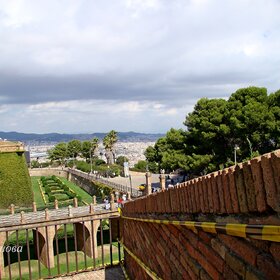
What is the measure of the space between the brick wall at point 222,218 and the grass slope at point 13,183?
1196 inches

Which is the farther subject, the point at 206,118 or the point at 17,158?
the point at 17,158

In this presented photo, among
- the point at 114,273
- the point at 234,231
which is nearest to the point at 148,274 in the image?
the point at 234,231

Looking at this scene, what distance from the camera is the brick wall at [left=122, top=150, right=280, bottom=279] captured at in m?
1.94

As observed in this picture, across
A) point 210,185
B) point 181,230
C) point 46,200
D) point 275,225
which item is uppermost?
point 210,185

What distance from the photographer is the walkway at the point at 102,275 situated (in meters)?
9.15

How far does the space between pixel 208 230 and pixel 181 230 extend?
2.37ft

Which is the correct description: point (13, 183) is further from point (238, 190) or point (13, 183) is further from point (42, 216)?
point (238, 190)

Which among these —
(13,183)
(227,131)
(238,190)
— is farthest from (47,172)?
(238,190)

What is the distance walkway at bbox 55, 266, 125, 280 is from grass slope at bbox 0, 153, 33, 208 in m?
24.6

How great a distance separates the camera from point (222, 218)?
8.14 ft

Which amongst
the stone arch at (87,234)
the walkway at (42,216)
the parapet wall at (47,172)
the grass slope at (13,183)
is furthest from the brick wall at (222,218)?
the parapet wall at (47,172)

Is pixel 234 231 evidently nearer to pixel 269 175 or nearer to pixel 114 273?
pixel 269 175

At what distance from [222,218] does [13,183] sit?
33246 millimetres

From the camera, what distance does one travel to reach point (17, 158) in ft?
118
